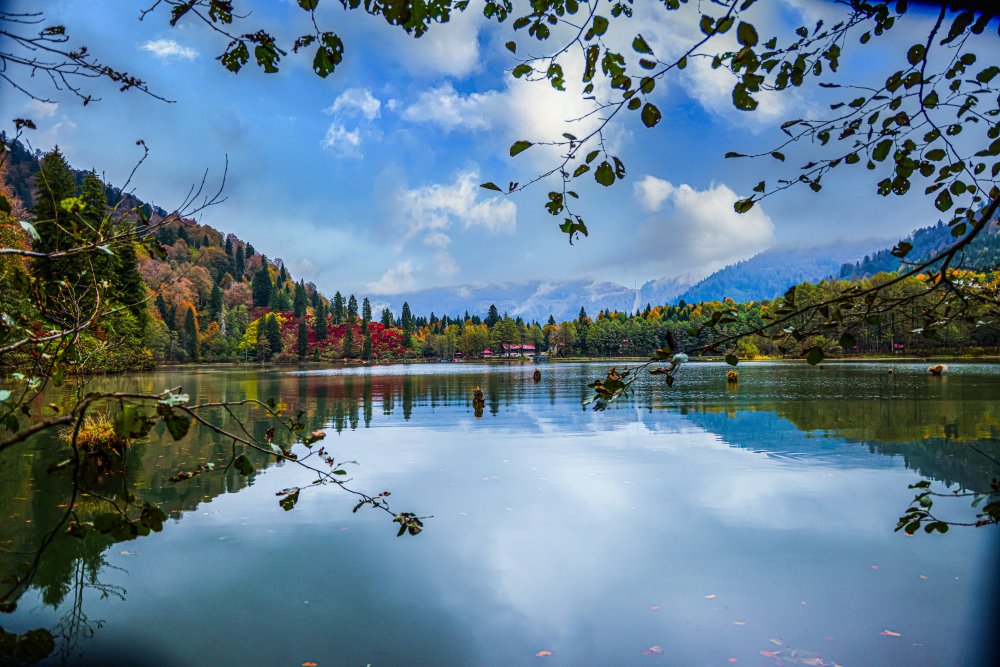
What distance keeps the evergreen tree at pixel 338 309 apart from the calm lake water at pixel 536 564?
4064 inches

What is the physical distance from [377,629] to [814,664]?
11.5 ft

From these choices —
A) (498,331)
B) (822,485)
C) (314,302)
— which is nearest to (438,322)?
(498,331)

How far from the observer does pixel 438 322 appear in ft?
442

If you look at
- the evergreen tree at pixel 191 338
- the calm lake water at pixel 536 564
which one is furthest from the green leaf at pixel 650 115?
the evergreen tree at pixel 191 338

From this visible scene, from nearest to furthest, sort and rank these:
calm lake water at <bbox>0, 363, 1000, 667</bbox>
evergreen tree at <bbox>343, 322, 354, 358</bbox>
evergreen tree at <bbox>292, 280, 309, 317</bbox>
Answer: calm lake water at <bbox>0, 363, 1000, 667</bbox> → evergreen tree at <bbox>343, 322, 354, 358</bbox> → evergreen tree at <bbox>292, 280, 309, 317</bbox>

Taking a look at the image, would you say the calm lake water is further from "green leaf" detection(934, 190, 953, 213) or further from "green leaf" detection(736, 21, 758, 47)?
"green leaf" detection(934, 190, 953, 213)

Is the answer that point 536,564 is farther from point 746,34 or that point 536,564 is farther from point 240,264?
point 240,264

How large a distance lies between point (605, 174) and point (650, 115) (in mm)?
243

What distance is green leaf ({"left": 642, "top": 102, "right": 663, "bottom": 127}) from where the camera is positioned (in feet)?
5.91

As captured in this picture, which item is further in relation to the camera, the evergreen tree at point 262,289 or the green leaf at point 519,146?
the evergreen tree at point 262,289

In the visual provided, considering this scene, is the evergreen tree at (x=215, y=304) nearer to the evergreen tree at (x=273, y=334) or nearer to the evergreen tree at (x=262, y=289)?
the evergreen tree at (x=262, y=289)

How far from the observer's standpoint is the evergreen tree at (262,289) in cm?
12188

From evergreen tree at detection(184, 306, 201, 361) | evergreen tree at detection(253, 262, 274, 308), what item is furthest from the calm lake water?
evergreen tree at detection(253, 262, 274, 308)

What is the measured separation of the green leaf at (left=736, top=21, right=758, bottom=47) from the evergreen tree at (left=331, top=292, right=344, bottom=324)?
115954 millimetres
